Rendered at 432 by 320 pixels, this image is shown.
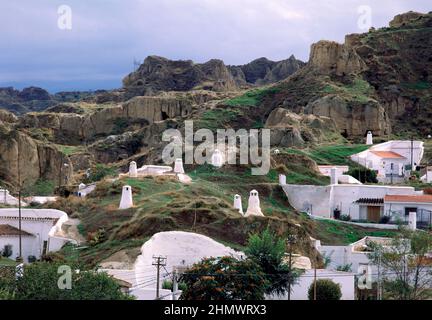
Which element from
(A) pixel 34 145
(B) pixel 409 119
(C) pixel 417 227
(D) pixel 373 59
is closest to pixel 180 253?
(C) pixel 417 227

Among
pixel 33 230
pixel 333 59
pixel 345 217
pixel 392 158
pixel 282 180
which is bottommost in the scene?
pixel 345 217

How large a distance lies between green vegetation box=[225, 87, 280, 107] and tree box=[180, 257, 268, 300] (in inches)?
2177

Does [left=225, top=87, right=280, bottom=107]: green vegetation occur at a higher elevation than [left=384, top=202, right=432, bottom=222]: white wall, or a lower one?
higher

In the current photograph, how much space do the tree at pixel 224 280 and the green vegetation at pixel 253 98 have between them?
181ft

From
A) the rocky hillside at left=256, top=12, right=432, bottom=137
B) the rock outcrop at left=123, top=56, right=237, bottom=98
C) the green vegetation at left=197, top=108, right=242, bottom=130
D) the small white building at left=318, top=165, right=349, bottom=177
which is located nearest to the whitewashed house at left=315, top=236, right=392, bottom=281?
the small white building at left=318, top=165, right=349, bottom=177

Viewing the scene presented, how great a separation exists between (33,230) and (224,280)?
1237 cm

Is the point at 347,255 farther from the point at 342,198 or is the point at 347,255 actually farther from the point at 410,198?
the point at 342,198

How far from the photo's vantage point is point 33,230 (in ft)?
113

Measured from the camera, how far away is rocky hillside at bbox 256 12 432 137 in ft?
230

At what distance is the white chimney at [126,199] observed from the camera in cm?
3403

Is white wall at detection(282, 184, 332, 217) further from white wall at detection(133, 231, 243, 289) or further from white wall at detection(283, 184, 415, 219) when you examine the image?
white wall at detection(133, 231, 243, 289)

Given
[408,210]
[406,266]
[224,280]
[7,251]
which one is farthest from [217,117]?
[224,280]

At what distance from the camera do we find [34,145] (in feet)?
173
